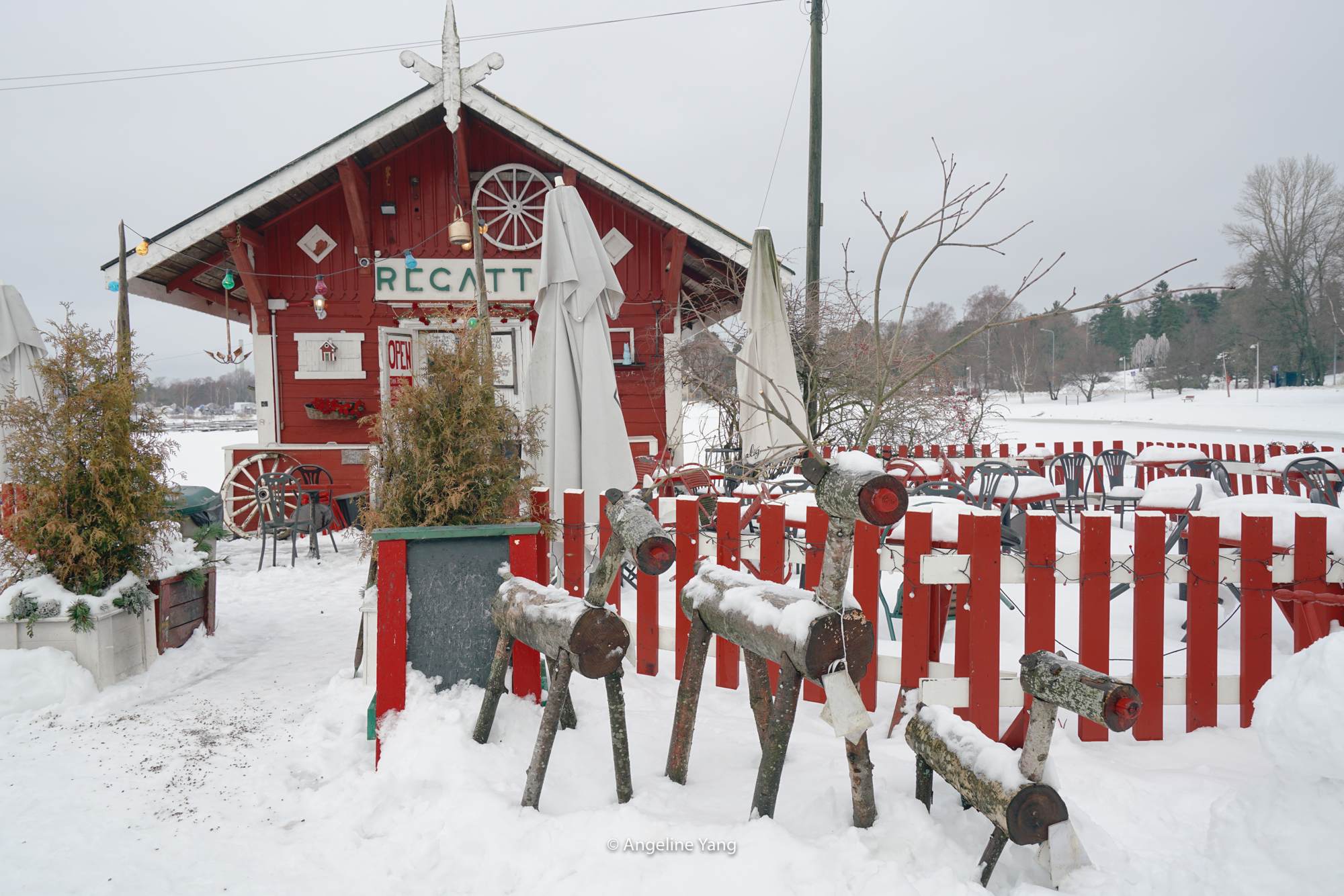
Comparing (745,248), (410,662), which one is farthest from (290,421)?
(410,662)

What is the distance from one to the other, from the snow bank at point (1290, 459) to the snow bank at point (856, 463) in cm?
674

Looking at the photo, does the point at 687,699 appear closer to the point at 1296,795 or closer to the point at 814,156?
the point at 1296,795

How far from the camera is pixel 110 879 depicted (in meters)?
1.88

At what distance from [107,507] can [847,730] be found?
12.2 ft

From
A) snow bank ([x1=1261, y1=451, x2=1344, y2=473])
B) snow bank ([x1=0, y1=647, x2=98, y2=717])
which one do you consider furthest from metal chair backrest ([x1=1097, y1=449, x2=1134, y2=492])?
snow bank ([x1=0, y1=647, x2=98, y2=717])

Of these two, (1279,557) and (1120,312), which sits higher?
(1120,312)

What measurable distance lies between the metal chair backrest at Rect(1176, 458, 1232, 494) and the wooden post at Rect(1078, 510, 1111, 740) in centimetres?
547

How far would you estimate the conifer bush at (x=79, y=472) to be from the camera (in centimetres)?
340

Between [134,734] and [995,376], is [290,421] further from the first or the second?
[995,376]

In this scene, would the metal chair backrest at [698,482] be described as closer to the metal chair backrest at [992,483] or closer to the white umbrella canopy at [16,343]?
the metal chair backrest at [992,483]

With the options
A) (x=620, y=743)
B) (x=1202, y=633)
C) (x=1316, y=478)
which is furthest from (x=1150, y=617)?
(x=1316, y=478)

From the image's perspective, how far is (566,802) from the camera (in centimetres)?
217

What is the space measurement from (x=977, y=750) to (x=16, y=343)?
904 cm

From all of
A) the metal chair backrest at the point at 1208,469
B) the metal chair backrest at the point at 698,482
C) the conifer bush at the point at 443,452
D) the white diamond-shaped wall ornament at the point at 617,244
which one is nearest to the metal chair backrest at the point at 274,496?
the metal chair backrest at the point at 698,482
